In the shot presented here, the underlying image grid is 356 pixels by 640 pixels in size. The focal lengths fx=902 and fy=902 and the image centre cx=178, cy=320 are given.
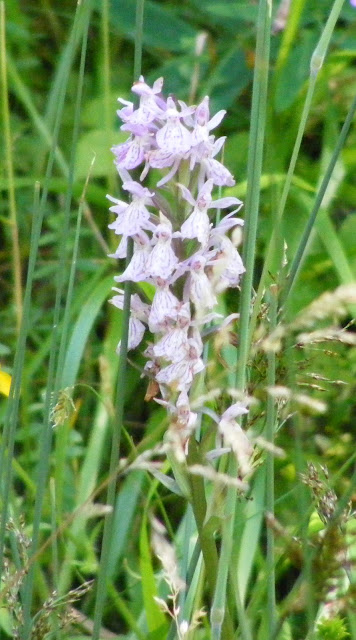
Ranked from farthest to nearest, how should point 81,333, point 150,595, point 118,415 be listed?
point 81,333 → point 150,595 → point 118,415

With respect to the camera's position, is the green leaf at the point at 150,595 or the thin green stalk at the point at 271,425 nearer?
the thin green stalk at the point at 271,425

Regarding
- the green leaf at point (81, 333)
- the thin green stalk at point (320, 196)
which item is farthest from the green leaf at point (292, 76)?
the thin green stalk at point (320, 196)

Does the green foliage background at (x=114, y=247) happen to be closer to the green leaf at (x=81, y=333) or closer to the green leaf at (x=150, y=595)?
the green leaf at (x=81, y=333)

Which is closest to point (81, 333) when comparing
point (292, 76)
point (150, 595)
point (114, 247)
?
point (114, 247)

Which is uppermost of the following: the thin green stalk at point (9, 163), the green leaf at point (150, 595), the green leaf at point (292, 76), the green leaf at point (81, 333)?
the green leaf at point (292, 76)

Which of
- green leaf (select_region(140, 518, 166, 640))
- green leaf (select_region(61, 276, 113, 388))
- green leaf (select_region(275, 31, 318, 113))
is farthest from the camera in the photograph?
green leaf (select_region(275, 31, 318, 113))

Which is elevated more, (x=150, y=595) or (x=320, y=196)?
(x=320, y=196)

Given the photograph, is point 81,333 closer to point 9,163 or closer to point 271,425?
point 9,163

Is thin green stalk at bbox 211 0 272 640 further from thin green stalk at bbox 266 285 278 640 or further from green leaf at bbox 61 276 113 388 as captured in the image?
green leaf at bbox 61 276 113 388

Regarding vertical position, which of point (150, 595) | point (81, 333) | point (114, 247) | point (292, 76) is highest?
point (292, 76)

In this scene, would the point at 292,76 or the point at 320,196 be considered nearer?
the point at 320,196

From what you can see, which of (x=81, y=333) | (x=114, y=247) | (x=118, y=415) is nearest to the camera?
(x=118, y=415)

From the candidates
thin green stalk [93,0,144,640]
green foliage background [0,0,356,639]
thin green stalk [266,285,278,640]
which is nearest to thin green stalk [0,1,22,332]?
green foliage background [0,0,356,639]
